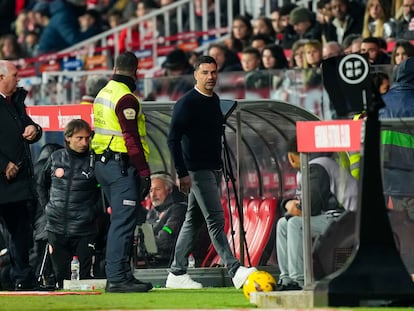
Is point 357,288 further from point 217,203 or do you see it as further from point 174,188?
point 174,188

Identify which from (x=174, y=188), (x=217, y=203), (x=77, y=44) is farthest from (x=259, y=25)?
(x=217, y=203)

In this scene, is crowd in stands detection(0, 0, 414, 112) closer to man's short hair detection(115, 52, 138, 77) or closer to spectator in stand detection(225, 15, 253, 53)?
spectator in stand detection(225, 15, 253, 53)

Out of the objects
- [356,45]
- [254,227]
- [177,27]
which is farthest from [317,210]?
[177,27]

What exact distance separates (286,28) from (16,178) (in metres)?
10.3

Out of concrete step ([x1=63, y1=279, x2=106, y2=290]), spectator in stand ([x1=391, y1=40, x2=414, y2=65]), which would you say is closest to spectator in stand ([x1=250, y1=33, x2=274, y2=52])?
spectator in stand ([x1=391, y1=40, x2=414, y2=65])

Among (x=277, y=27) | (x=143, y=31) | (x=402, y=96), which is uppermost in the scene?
Answer: (x=143, y=31)

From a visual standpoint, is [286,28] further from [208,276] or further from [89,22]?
[208,276]

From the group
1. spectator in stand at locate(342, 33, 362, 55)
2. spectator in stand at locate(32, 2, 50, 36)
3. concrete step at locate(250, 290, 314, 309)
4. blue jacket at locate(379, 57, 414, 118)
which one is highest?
spectator in stand at locate(32, 2, 50, 36)

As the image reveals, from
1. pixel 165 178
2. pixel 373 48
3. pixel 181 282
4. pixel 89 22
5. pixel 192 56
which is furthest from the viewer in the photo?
pixel 89 22

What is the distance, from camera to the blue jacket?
15.9 meters

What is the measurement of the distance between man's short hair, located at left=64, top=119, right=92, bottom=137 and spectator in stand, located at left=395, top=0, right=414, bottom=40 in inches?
270

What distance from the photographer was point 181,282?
16.5 meters

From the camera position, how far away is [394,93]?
16125 millimetres

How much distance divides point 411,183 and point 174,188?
3.56m
